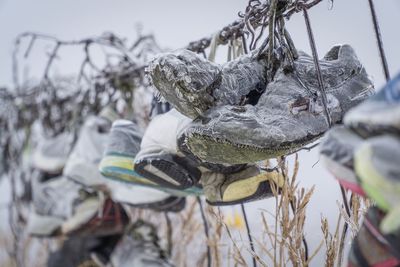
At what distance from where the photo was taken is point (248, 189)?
23.7 inches

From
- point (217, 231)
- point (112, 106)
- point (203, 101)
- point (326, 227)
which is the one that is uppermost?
point (203, 101)

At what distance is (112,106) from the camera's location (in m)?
1.04

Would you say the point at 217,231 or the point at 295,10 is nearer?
the point at 295,10

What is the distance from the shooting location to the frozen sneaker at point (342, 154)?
1.05 ft

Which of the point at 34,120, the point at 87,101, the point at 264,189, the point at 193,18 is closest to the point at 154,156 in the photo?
the point at 264,189

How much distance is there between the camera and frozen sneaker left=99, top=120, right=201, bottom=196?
2.37 feet

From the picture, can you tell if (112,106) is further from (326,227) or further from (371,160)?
(371,160)

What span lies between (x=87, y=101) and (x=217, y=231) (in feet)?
1.45

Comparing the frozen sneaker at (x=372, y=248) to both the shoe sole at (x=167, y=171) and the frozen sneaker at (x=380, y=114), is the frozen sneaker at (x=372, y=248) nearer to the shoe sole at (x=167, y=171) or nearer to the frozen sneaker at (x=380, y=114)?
the frozen sneaker at (x=380, y=114)

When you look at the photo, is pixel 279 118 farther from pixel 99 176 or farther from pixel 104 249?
pixel 104 249

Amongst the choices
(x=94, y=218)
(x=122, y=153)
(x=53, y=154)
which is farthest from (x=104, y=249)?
(x=122, y=153)

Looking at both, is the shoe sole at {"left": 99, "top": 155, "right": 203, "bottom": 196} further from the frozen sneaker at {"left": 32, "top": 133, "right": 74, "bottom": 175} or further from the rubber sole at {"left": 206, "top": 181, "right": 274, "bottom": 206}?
the frozen sneaker at {"left": 32, "top": 133, "right": 74, "bottom": 175}

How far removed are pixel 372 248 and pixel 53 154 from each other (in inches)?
36.8

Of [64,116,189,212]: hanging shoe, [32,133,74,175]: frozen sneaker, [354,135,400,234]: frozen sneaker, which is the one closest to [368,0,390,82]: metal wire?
[354,135,400,234]: frozen sneaker
